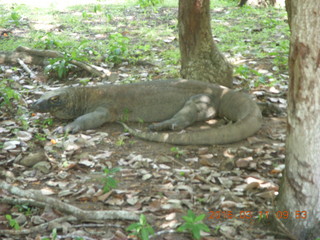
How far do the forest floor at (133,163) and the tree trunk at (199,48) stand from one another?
512mm

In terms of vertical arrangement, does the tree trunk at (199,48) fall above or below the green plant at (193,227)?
above

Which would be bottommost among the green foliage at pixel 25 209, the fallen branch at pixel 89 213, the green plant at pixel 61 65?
the green foliage at pixel 25 209

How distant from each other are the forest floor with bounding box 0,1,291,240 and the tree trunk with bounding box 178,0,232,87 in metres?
0.51

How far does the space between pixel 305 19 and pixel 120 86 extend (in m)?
3.88

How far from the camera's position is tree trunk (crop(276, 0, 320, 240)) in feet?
9.31

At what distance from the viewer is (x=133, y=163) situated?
4688 mm

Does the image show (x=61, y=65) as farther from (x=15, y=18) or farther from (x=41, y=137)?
(x=15, y=18)

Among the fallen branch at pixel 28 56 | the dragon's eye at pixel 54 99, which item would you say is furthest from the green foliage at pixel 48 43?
A: the dragon's eye at pixel 54 99

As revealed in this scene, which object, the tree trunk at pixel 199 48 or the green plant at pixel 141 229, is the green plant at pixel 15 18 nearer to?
the tree trunk at pixel 199 48

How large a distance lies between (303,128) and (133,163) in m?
2.15

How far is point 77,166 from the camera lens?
459 centimetres

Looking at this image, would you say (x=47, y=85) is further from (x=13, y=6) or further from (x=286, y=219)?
(x=13, y=6)

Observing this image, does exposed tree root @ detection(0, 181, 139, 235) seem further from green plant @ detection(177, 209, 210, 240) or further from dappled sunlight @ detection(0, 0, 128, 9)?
dappled sunlight @ detection(0, 0, 128, 9)

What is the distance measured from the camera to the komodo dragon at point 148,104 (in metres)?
5.84
